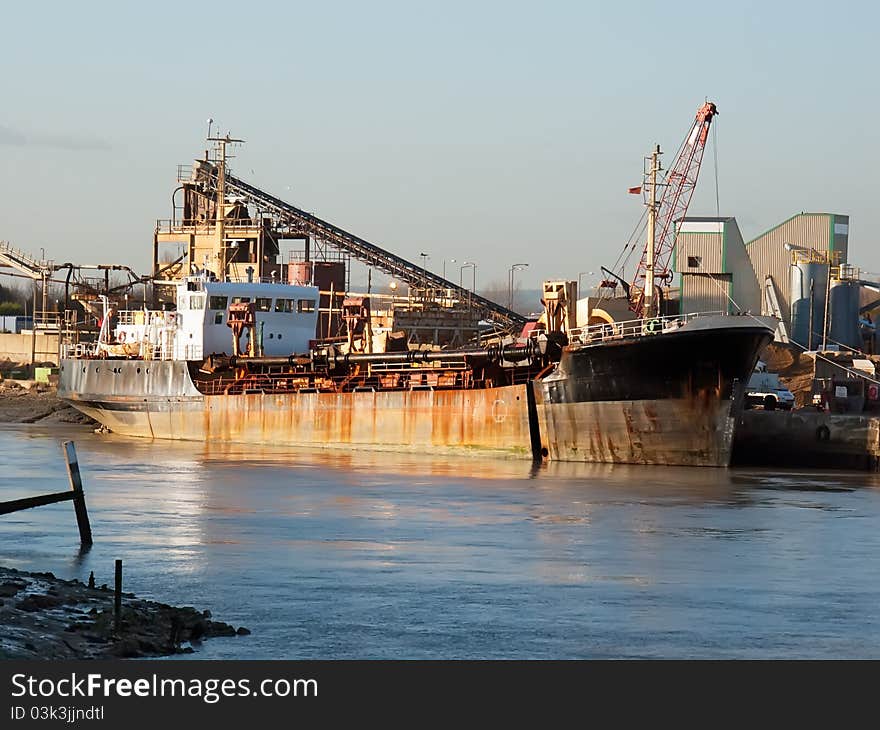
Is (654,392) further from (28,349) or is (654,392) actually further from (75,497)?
(28,349)

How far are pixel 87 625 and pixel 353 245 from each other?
84.7 m

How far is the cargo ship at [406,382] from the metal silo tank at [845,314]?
23.1 metres

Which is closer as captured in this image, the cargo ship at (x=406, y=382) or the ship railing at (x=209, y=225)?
the cargo ship at (x=406, y=382)

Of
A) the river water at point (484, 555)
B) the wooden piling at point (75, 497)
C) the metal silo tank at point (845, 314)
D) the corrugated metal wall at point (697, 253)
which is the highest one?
the corrugated metal wall at point (697, 253)

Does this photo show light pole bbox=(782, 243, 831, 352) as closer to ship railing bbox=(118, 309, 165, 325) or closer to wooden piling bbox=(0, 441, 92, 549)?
ship railing bbox=(118, 309, 165, 325)

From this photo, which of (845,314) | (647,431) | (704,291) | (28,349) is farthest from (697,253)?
(28,349)

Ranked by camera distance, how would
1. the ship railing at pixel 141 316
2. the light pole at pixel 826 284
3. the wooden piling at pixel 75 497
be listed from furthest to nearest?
the light pole at pixel 826 284, the ship railing at pixel 141 316, the wooden piling at pixel 75 497

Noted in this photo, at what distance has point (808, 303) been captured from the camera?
75688mm

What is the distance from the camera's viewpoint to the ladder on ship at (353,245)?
102 metres

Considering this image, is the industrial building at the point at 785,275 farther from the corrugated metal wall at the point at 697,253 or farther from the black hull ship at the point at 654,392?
the black hull ship at the point at 654,392

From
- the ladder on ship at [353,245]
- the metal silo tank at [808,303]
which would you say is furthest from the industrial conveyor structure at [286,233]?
the metal silo tank at [808,303]

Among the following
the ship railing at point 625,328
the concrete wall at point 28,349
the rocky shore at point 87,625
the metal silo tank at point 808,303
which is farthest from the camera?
the concrete wall at point 28,349
